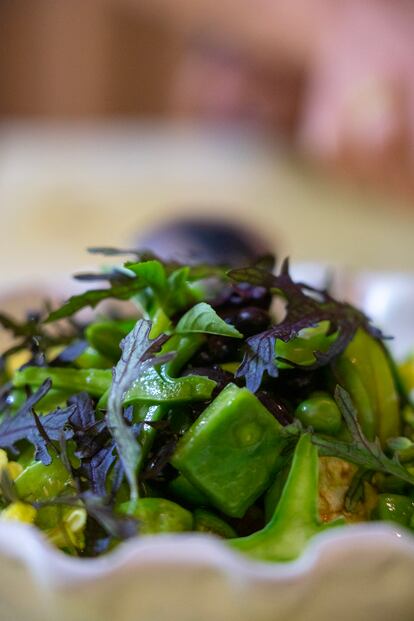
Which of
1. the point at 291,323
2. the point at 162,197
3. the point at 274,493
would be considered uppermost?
the point at 291,323

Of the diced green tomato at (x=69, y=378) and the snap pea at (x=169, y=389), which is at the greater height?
the snap pea at (x=169, y=389)

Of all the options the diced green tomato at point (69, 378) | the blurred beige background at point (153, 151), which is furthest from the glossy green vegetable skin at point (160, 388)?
the blurred beige background at point (153, 151)

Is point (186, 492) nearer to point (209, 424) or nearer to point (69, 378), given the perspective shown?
point (209, 424)

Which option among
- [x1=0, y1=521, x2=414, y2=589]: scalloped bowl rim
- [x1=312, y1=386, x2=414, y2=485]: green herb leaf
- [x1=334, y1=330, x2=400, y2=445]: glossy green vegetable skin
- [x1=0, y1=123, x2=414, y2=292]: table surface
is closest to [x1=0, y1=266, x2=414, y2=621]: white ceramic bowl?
[x1=0, y1=521, x2=414, y2=589]: scalloped bowl rim

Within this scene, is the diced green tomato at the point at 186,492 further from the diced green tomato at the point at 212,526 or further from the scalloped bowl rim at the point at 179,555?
the scalloped bowl rim at the point at 179,555

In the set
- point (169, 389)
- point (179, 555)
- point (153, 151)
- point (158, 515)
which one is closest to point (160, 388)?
point (169, 389)
